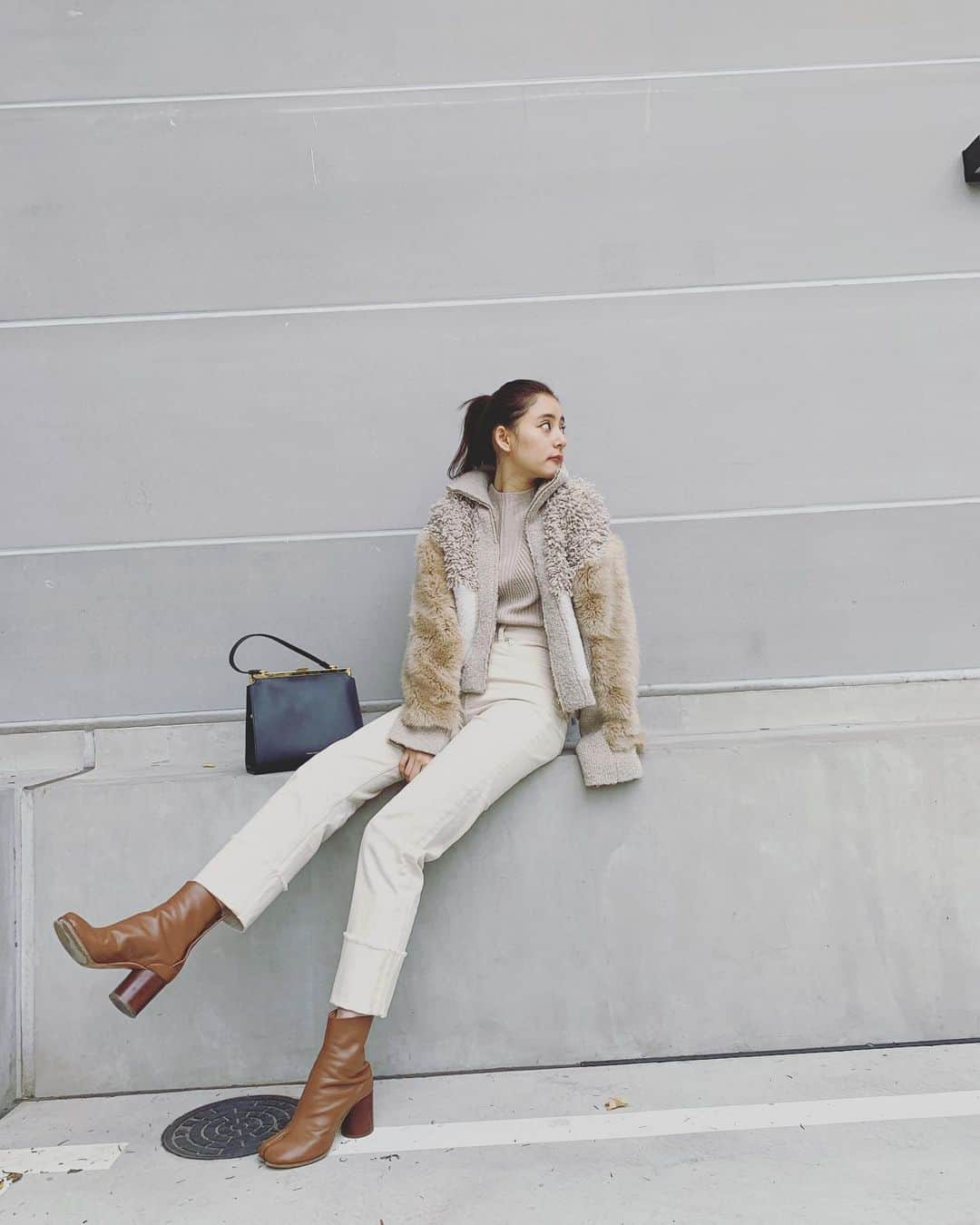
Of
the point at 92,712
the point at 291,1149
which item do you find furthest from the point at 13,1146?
the point at 92,712

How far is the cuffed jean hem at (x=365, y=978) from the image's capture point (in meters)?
2.21

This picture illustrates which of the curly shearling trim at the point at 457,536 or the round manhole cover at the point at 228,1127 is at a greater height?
the curly shearling trim at the point at 457,536

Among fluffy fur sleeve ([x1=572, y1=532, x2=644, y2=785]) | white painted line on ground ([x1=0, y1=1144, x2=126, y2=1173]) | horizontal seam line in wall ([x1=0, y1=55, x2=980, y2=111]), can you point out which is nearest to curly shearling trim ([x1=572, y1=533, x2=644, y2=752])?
fluffy fur sleeve ([x1=572, y1=532, x2=644, y2=785])

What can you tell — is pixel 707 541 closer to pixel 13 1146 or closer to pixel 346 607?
pixel 346 607

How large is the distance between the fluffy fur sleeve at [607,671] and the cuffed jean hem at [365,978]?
0.71m

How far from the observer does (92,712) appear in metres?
3.45

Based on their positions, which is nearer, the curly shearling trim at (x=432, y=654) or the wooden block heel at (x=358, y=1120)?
the wooden block heel at (x=358, y=1120)

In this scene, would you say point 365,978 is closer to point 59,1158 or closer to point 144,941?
point 144,941

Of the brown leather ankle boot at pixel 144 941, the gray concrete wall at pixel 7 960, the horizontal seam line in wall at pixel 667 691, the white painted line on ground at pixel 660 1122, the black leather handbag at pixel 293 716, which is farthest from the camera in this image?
the horizontal seam line in wall at pixel 667 691

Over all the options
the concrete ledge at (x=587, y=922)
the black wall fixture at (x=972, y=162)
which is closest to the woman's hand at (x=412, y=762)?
the concrete ledge at (x=587, y=922)

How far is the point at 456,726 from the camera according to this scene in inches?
105

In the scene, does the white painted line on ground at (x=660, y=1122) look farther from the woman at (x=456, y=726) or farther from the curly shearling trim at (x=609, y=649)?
the curly shearling trim at (x=609, y=649)

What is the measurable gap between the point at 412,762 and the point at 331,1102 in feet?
2.59

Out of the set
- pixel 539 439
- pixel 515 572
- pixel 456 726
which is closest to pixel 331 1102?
pixel 456 726
